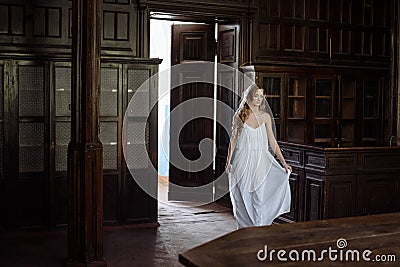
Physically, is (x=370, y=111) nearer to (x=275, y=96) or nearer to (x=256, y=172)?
(x=275, y=96)

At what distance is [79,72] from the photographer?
4.84m

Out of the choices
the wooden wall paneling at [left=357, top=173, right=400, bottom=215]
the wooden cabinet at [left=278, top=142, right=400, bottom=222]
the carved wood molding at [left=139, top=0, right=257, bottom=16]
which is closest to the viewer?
the wooden cabinet at [left=278, top=142, right=400, bottom=222]

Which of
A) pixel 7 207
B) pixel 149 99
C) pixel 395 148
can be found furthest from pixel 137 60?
pixel 395 148

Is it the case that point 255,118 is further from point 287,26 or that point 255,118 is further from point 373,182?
point 287,26

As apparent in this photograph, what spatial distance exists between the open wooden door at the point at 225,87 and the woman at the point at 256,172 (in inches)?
78.9

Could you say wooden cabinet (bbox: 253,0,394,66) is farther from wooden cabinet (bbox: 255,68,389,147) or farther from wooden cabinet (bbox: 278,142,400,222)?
wooden cabinet (bbox: 278,142,400,222)

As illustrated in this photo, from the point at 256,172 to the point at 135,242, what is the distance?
147 cm

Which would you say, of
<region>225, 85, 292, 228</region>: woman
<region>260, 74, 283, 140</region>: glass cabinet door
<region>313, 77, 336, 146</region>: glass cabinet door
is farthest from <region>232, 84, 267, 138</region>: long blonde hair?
<region>313, 77, 336, 146</region>: glass cabinet door

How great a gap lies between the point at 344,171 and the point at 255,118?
3.57 feet

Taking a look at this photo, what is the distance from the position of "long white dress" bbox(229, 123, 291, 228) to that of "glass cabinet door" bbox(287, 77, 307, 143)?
2289mm

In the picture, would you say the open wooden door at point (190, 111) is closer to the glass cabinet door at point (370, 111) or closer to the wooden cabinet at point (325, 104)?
the wooden cabinet at point (325, 104)

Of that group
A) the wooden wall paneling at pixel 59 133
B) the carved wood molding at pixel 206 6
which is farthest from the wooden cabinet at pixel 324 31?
the wooden wall paneling at pixel 59 133

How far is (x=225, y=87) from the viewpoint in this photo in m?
7.96

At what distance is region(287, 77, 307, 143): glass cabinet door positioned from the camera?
7.92 meters
